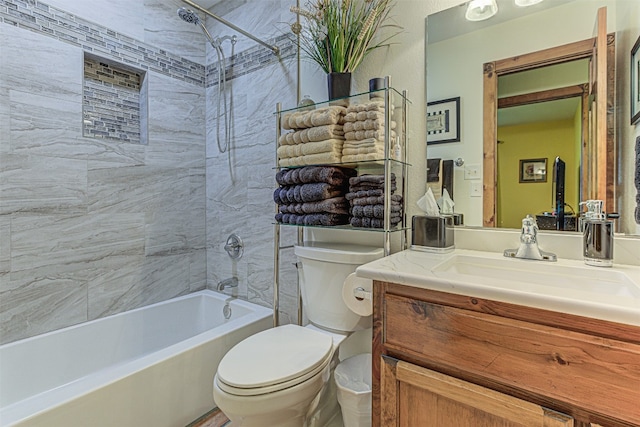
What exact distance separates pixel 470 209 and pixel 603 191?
16.6 inches

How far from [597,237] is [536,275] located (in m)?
0.21

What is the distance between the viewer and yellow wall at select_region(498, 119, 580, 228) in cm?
113

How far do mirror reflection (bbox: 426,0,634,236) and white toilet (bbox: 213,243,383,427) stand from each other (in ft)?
1.79

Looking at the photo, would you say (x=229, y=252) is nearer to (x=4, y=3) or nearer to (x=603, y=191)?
(x=4, y=3)

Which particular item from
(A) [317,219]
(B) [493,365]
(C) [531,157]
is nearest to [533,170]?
(C) [531,157]

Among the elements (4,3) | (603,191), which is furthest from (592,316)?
(4,3)

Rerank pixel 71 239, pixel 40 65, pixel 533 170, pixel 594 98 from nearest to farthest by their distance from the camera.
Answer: pixel 594 98, pixel 533 170, pixel 40 65, pixel 71 239

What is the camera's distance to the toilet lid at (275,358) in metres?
1.08

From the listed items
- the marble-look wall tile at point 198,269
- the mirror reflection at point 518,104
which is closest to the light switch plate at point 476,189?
the mirror reflection at point 518,104

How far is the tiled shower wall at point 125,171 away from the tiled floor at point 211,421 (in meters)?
0.65

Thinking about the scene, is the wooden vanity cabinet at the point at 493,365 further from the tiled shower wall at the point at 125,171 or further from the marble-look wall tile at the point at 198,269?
the marble-look wall tile at the point at 198,269

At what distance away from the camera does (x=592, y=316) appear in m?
0.65

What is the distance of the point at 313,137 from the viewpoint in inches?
56.4

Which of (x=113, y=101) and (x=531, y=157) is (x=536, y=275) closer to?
(x=531, y=157)
